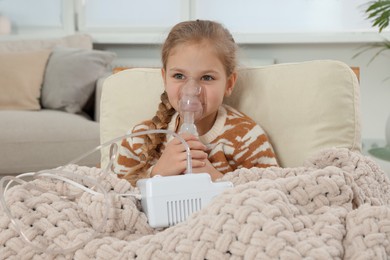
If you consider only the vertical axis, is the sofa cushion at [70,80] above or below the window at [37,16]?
below

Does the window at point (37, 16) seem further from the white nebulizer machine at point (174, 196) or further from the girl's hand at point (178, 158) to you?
the white nebulizer machine at point (174, 196)

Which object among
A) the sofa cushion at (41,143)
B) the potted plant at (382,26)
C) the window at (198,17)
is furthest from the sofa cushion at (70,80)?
the potted plant at (382,26)

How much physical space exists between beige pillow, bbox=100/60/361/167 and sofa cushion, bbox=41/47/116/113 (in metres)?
1.45

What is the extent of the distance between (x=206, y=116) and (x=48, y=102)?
1719 millimetres

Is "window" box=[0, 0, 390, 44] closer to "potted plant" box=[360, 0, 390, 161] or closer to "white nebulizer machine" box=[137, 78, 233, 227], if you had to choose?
"potted plant" box=[360, 0, 390, 161]

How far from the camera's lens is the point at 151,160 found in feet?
4.75

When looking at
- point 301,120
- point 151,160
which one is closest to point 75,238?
point 151,160

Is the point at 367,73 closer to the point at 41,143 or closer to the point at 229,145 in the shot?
the point at 41,143

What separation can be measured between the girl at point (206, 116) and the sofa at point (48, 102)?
3.47 feet

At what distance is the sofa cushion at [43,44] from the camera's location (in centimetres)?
322

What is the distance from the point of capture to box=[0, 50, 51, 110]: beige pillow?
2.92 m

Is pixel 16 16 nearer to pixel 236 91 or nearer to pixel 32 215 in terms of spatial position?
pixel 236 91

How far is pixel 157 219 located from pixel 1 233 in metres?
0.23

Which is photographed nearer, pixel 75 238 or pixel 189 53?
pixel 75 238
